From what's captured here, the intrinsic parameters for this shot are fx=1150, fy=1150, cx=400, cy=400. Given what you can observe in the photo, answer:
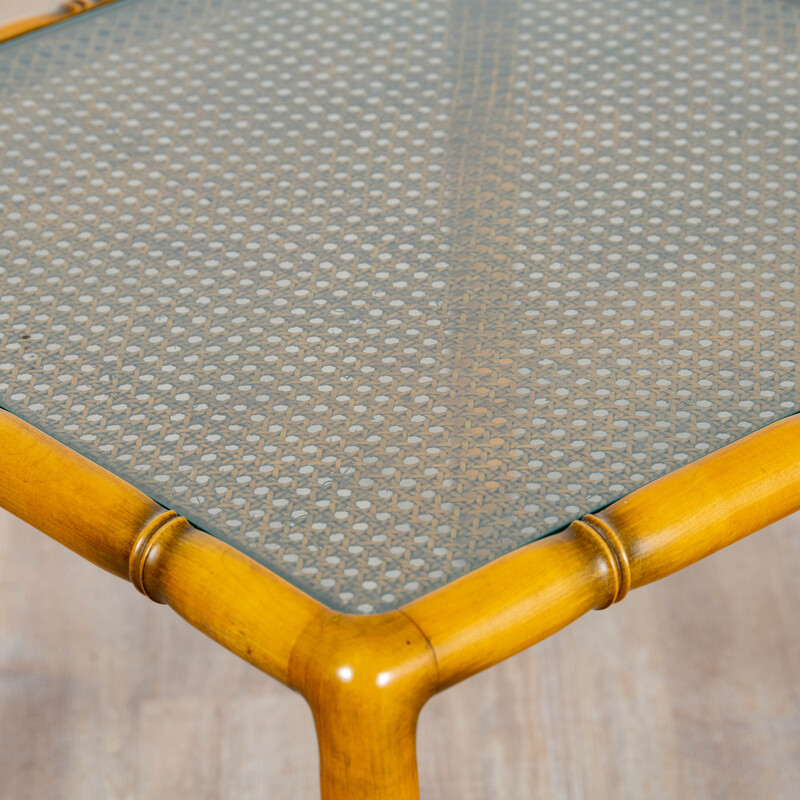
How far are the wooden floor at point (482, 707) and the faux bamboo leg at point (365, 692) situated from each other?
46 cm

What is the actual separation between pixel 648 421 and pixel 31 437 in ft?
0.86

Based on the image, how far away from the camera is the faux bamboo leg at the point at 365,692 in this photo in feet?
1.22

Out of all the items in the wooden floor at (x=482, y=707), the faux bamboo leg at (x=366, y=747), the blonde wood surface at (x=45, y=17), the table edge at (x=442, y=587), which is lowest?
the wooden floor at (x=482, y=707)

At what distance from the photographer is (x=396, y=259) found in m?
0.59

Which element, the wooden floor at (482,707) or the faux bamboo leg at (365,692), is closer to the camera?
the faux bamboo leg at (365,692)

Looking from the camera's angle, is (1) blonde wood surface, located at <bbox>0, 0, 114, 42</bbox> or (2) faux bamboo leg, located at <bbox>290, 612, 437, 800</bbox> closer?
(2) faux bamboo leg, located at <bbox>290, 612, 437, 800</bbox>

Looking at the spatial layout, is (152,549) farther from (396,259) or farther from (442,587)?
(396,259)

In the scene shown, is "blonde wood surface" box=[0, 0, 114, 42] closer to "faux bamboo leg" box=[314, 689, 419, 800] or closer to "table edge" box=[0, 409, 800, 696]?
"table edge" box=[0, 409, 800, 696]

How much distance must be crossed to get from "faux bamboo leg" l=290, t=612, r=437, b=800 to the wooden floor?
18.1 inches

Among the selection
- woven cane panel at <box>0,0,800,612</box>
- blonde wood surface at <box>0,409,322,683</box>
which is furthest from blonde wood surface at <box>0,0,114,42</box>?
blonde wood surface at <box>0,409,322,683</box>

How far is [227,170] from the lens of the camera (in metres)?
0.65

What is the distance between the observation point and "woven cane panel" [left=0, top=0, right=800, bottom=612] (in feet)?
1.53

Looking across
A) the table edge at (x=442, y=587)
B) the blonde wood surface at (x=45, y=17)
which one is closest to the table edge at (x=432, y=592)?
the table edge at (x=442, y=587)

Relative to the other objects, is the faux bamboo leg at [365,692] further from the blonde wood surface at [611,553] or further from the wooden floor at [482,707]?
the wooden floor at [482,707]
